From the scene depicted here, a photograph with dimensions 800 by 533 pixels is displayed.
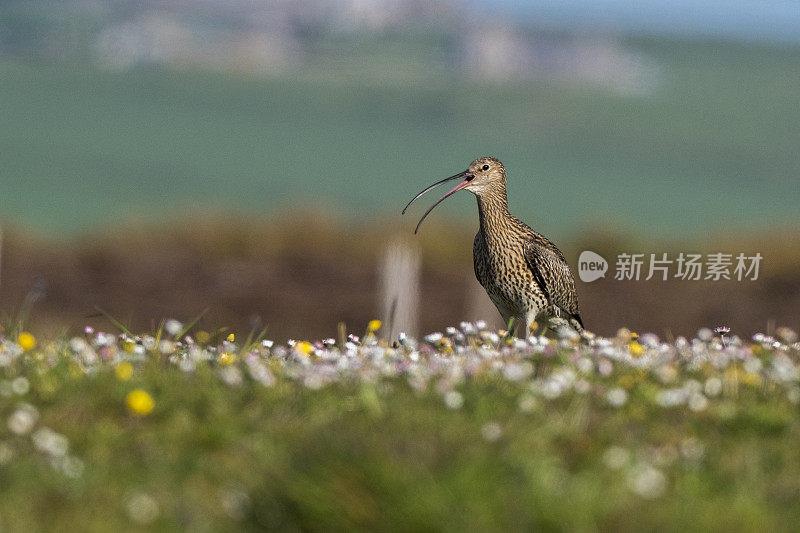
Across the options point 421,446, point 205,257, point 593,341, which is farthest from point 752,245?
point 421,446

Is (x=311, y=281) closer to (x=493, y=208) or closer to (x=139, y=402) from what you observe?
(x=493, y=208)

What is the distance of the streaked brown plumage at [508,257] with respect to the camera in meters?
9.51

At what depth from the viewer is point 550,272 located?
9.59m

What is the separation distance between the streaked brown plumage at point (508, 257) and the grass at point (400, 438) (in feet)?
8.69

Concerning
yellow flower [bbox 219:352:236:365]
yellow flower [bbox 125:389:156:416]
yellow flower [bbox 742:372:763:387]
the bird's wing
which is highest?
the bird's wing

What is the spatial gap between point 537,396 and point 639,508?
1644mm

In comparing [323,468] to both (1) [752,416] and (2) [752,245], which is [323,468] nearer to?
(1) [752,416]

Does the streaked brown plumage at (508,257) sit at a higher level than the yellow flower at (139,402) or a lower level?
higher

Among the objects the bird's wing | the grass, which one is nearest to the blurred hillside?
the bird's wing

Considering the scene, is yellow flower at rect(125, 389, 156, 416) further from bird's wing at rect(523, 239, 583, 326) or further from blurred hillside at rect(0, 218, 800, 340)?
blurred hillside at rect(0, 218, 800, 340)

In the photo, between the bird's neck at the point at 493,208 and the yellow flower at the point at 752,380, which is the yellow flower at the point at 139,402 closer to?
the yellow flower at the point at 752,380

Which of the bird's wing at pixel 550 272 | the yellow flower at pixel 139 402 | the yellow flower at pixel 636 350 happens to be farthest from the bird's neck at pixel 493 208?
the yellow flower at pixel 139 402

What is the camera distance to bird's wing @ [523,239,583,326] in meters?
9.57

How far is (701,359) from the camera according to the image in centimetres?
664
